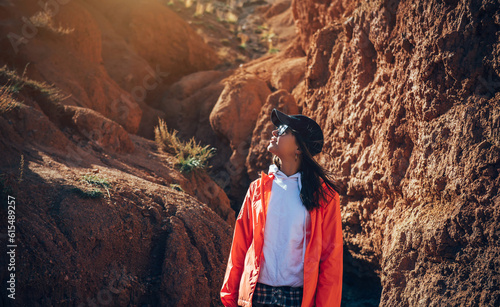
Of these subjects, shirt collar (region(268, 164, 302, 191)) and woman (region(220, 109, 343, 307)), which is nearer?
woman (region(220, 109, 343, 307))

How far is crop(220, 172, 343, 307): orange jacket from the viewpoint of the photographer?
2.90 metres

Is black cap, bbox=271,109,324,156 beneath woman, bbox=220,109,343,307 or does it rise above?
above

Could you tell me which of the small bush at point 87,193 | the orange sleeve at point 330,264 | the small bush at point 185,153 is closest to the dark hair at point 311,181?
the orange sleeve at point 330,264

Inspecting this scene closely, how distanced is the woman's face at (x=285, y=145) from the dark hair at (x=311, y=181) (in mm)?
44

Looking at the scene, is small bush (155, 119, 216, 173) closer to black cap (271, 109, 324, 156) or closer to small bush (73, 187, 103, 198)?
small bush (73, 187, 103, 198)

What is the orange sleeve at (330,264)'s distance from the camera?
2910mm

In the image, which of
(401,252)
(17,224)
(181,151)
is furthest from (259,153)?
(17,224)
